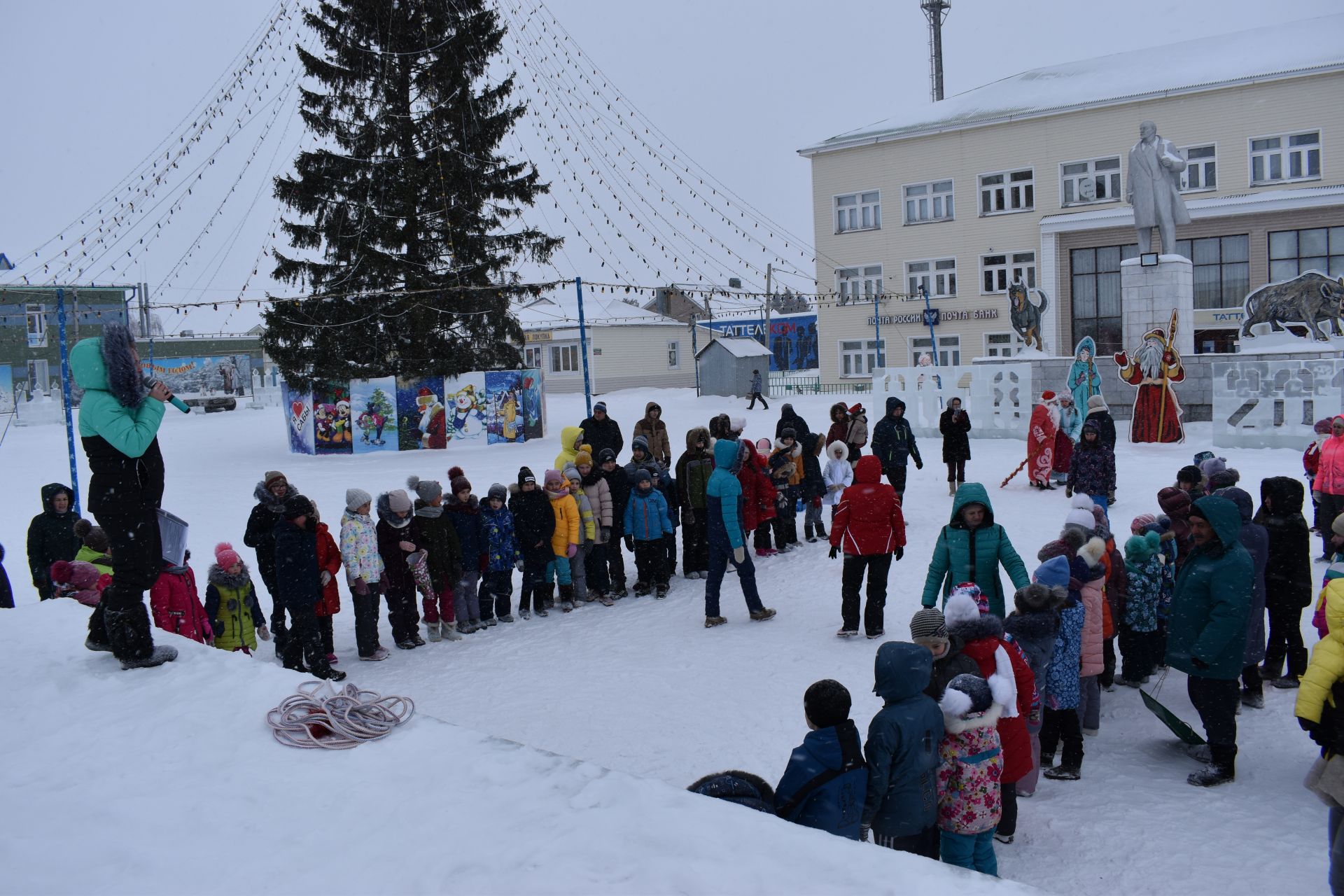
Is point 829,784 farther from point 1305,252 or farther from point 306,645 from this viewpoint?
point 1305,252

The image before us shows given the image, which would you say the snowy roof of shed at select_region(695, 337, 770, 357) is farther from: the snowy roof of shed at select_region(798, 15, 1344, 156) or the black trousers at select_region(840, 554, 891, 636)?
the black trousers at select_region(840, 554, 891, 636)

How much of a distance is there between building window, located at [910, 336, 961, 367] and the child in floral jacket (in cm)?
3560

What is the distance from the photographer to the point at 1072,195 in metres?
36.3

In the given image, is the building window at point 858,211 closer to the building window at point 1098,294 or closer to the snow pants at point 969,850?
the building window at point 1098,294

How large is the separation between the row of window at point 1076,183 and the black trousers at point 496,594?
103 ft

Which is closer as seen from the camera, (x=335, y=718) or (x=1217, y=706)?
(x=335, y=718)

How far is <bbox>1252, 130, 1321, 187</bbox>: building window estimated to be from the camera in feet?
108

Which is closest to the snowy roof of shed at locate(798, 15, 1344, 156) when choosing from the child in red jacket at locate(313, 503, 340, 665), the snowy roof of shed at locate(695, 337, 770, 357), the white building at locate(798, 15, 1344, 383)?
the white building at locate(798, 15, 1344, 383)

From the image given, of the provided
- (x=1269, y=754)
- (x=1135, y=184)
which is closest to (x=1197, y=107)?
(x=1135, y=184)

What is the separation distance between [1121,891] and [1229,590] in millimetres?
1740

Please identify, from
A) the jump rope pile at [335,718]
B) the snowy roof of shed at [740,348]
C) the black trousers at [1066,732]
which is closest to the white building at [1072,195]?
the snowy roof of shed at [740,348]

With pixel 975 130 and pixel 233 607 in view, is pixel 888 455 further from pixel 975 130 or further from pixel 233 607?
pixel 975 130

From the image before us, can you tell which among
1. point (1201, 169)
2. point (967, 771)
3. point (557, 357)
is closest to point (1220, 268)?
point (1201, 169)

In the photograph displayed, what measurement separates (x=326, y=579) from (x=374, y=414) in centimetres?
1788
